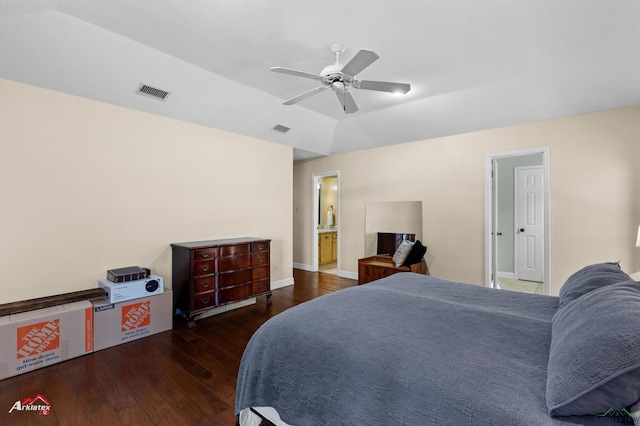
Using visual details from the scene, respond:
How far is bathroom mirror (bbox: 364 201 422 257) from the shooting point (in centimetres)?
523

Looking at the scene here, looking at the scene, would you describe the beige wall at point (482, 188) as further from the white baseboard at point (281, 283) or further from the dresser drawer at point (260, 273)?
the dresser drawer at point (260, 273)

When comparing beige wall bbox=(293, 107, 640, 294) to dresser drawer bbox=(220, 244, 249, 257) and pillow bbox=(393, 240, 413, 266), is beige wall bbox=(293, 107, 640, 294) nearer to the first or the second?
pillow bbox=(393, 240, 413, 266)

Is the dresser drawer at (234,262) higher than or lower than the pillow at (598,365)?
lower

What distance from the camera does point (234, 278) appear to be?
12.6 feet

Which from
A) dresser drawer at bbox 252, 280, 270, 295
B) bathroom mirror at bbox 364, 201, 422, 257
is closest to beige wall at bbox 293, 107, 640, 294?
bathroom mirror at bbox 364, 201, 422, 257

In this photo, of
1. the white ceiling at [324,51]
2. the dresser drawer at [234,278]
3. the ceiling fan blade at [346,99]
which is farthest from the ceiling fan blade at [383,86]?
the dresser drawer at [234,278]

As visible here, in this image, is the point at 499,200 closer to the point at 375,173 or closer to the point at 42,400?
the point at 375,173

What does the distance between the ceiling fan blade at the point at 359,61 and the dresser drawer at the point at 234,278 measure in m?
2.71

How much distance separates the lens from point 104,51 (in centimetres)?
273

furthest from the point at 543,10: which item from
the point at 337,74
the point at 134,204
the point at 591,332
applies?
the point at 134,204

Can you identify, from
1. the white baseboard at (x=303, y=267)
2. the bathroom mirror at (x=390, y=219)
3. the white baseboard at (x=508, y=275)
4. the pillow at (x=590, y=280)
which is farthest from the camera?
the white baseboard at (x=303, y=267)

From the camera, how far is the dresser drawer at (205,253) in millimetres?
3472

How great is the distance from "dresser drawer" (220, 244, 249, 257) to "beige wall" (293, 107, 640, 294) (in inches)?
101

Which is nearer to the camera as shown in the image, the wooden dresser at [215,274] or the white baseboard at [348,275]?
the wooden dresser at [215,274]
